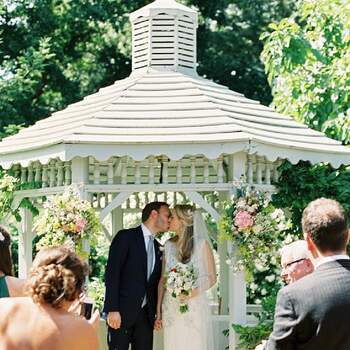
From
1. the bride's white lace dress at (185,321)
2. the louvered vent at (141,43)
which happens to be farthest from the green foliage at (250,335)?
the louvered vent at (141,43)

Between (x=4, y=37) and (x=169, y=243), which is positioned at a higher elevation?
(x=4, y=37)

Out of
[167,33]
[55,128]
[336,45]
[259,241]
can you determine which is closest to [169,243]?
[259,241]

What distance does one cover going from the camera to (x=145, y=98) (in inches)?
393

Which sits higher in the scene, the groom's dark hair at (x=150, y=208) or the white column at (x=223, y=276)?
the groom's dark hair at (x=150, y=208)

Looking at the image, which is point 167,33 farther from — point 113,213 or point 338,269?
point 338,269

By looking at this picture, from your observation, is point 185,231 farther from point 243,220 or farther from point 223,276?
point 223,276

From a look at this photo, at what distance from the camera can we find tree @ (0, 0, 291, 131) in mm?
18719

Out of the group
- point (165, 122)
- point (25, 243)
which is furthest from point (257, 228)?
point (25, 243)

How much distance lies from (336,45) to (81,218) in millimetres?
6090

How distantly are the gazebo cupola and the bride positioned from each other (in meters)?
1.88

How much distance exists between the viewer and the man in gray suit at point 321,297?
4113mm

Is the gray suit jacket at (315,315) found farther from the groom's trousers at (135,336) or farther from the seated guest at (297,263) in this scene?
the groom's trousers at (135,336)

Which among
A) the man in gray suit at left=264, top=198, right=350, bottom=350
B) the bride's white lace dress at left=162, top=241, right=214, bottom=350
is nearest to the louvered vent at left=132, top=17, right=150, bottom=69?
the bride's white lace dress at left=162, top=241, right=214, bottom=350

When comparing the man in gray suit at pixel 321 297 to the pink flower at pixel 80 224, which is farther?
the pink flower at pixel 80 224
